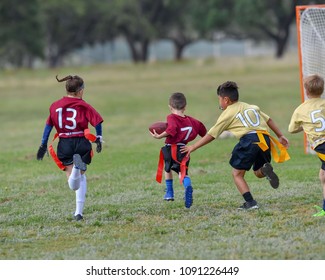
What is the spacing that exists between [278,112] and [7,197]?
17.9 metres

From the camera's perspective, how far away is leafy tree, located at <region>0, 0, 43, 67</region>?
62.3m

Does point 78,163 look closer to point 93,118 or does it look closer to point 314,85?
point 93,118

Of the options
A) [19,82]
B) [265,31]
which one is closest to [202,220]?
[19,82]

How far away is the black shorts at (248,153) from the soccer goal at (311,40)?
6160mm

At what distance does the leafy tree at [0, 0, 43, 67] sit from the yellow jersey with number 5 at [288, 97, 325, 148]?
5130 cm

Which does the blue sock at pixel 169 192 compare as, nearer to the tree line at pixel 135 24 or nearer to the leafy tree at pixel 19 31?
the leafy tree at pixel 19 31

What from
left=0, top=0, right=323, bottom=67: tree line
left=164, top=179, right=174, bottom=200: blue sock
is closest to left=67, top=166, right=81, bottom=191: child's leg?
left=164, top=179, right=174, bottom=200: blue sock

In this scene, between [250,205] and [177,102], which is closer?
[250,205]

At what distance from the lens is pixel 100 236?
8.98 meters

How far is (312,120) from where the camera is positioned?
9.62m

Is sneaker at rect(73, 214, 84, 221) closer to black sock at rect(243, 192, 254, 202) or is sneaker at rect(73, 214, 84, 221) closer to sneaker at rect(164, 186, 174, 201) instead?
sneaker at rect(164, 186, 174, 201)

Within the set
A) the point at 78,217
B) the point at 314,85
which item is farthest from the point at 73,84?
the point at 314,85

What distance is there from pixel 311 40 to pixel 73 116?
24.5 feet
